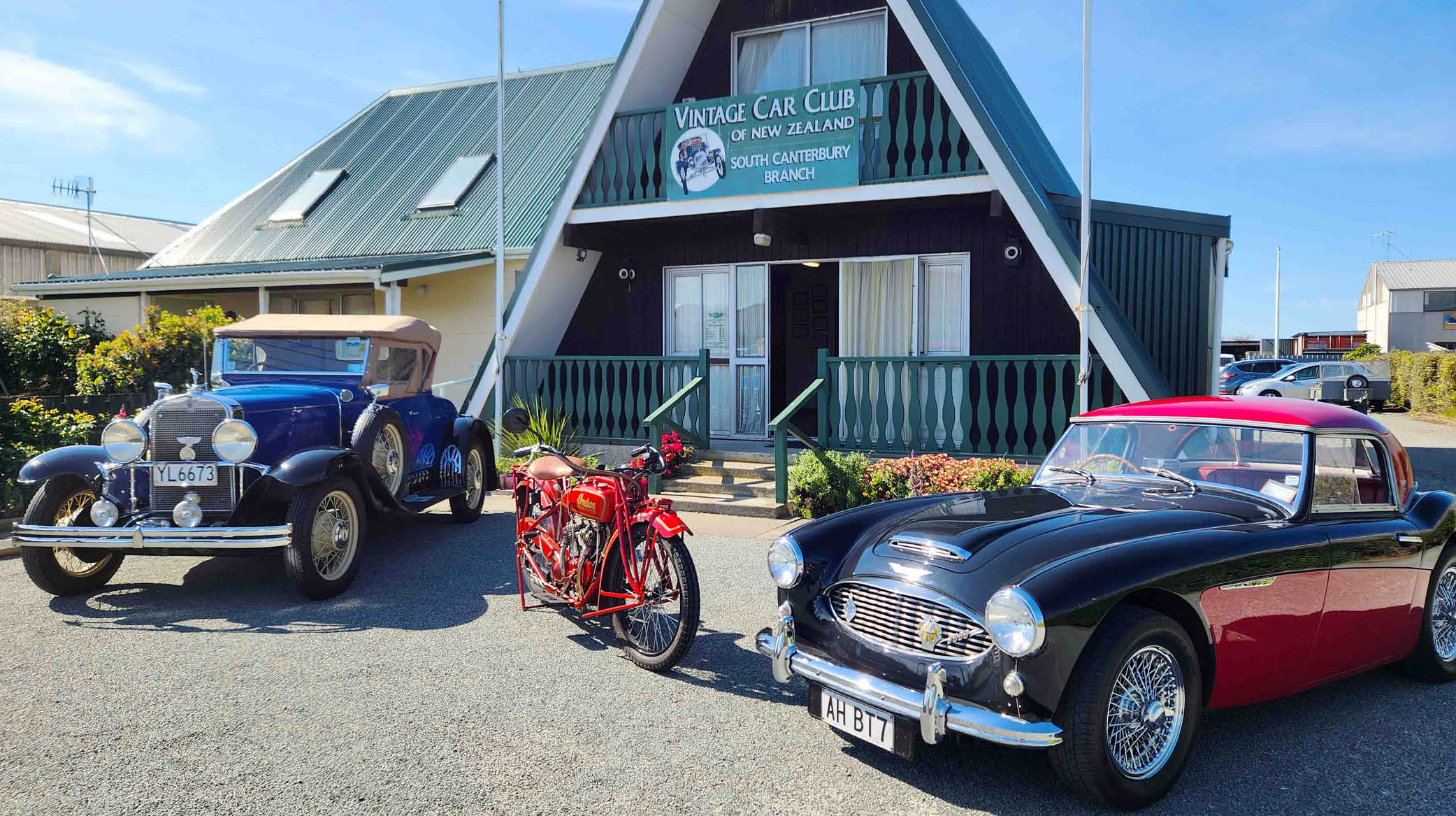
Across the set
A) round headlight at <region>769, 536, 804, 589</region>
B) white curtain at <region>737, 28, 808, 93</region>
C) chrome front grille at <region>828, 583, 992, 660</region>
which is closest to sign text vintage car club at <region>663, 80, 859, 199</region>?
white curtain at <region>737, 28, 808, 93</region>

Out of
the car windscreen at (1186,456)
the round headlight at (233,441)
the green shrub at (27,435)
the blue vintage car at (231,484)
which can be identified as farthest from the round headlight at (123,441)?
the car windscreen at (1186,456)

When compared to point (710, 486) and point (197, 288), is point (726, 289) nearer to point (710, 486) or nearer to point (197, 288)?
point (710, 486)

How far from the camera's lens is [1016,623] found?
3.39 meters

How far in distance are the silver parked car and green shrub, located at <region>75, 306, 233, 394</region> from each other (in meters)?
26.5

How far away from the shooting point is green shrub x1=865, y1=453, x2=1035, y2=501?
941 cm

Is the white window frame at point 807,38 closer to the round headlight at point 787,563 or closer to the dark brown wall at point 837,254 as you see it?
the dark brown wall at point 837,254

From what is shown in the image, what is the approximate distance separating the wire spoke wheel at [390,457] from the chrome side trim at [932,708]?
5.06 metres

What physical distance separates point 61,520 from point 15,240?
29993mm

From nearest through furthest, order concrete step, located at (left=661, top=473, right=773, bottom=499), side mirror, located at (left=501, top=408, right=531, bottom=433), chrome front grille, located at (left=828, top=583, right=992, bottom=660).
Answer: chrome front grille, located at (left=828, top=583, right=992, bottom=660), side mirror, located at (left=501, top=408, right=531, bottom=433), concrete step, located at (left=661, top=473, right=773, bottom=499)

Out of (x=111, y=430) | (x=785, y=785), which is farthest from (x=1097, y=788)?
(x=111, y=430)

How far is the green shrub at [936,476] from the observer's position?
370 inches

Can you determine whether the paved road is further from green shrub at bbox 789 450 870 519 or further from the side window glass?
green shrub at bbox 789 450 870 519

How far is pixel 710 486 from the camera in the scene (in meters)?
10.8

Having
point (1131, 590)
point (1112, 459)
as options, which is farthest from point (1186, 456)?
point (1131, 590)
